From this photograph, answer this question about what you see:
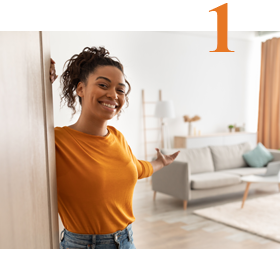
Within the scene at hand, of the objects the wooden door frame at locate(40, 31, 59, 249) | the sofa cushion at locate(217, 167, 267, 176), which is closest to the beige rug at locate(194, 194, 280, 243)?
the sofa cushion at locate(217, 167, 267, 176)

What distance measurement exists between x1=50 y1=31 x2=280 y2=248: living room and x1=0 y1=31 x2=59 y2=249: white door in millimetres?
2844

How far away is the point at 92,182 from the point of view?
994 mm

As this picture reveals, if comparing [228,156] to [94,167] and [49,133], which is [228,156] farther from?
[49,133]

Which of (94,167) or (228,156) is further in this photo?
(228,156)

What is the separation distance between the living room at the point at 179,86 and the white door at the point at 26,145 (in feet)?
9.33

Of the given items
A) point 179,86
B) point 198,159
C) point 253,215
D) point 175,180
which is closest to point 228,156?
point 198,159

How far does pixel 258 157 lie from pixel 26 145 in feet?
18.8

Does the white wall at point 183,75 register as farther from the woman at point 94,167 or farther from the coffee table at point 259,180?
the woman at point 94,167

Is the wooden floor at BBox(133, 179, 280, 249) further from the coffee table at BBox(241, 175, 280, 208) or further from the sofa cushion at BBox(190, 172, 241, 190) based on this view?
the coffee table at BBox(241, 175, 280, 208)

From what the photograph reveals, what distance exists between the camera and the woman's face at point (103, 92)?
40.8 inches

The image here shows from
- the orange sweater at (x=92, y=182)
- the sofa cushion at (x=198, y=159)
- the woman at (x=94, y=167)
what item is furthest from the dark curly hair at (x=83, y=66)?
the sofa cushion at (x=198, y=159)
